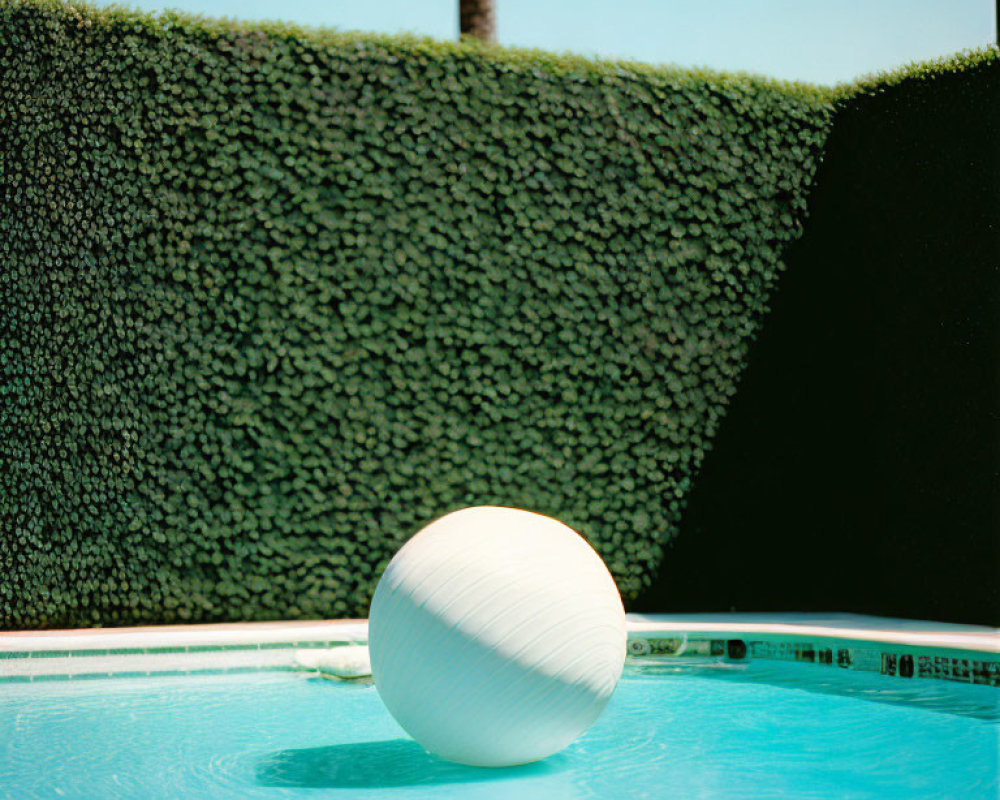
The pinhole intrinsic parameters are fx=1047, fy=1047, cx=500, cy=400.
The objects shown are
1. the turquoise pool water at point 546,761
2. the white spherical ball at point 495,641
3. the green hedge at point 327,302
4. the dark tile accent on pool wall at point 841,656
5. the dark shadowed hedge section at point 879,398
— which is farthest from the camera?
the dark shadowed hedge section at point 879,398

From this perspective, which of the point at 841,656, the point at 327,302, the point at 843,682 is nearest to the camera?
the point at 843,682

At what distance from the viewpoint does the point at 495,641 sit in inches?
154

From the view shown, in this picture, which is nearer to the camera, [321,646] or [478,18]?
[321,646]

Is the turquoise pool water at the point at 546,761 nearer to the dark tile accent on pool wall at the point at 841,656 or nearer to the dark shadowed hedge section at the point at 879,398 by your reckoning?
the dark tile accent on pool wall at the point at 841,656

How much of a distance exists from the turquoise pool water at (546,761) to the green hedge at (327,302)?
1.39 meters

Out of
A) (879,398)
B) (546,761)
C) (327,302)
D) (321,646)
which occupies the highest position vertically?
(327,302)

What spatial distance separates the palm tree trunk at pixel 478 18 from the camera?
Result: 1040 centimetres

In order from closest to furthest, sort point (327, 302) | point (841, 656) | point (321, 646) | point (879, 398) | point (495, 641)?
point (495, 641), point (841, 656), point (321, 646), point (327, 302), point (879, 398)

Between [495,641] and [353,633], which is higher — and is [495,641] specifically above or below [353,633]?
above

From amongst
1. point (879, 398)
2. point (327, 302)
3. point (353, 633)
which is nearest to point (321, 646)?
point (353, 633)

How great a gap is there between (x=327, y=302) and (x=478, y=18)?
4215mm

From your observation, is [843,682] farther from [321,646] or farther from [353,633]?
[321,646]

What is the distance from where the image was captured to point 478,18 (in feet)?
34.1

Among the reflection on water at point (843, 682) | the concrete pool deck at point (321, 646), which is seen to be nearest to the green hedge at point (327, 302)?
the concrete pool deck at point (321, 646)
